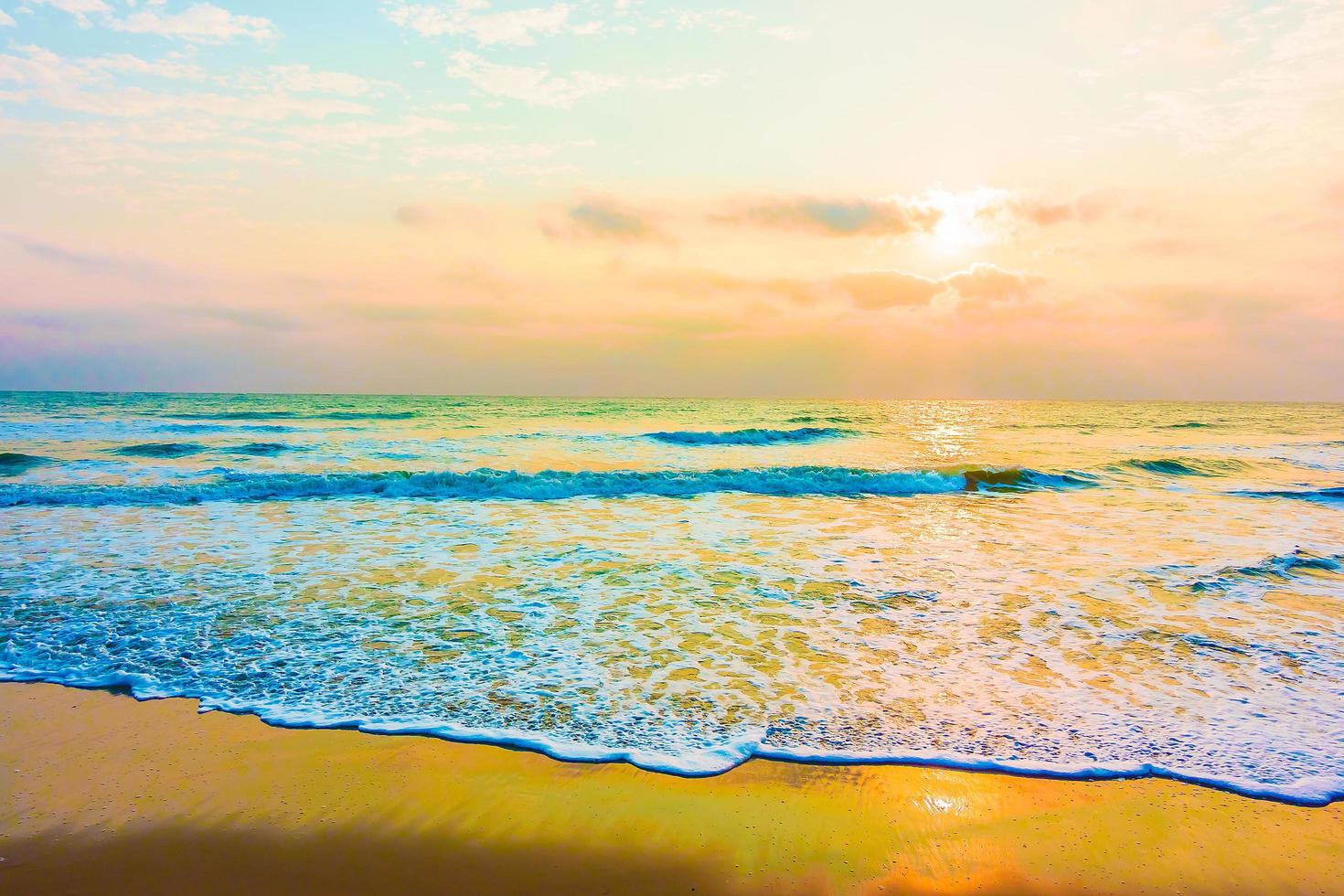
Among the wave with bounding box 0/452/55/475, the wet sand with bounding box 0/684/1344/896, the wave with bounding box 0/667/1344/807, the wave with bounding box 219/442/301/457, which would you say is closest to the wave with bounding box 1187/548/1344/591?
the wave with bounding box 0/667/1344/807

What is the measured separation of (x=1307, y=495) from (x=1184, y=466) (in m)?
A: 5.88

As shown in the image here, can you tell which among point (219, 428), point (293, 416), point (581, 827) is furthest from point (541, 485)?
point (293, 416)

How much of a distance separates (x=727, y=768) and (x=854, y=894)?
110 centimetres

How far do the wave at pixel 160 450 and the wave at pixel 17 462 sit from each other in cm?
238

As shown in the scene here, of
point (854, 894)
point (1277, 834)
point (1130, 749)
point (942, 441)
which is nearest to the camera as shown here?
point (854, 894)

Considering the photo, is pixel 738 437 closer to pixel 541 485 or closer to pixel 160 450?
pixel 541 485

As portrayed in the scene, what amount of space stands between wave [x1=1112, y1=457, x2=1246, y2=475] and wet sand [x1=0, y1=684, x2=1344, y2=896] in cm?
2205

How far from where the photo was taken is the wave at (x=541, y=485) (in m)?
15.3

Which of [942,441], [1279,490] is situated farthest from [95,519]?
[942,441]

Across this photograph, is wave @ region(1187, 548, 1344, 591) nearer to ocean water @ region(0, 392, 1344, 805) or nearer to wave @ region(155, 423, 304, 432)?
ocean water @ region(0, 392, 1344, 805)

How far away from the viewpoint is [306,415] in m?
48.2

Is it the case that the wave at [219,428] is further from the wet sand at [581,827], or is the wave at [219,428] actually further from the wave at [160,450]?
the wet sand at [581,827]

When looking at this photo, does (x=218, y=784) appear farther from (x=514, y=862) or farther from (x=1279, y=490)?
(x=1279, y=490)

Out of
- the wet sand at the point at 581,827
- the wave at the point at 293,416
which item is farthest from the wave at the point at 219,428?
the wet sand at the point at 581,827
